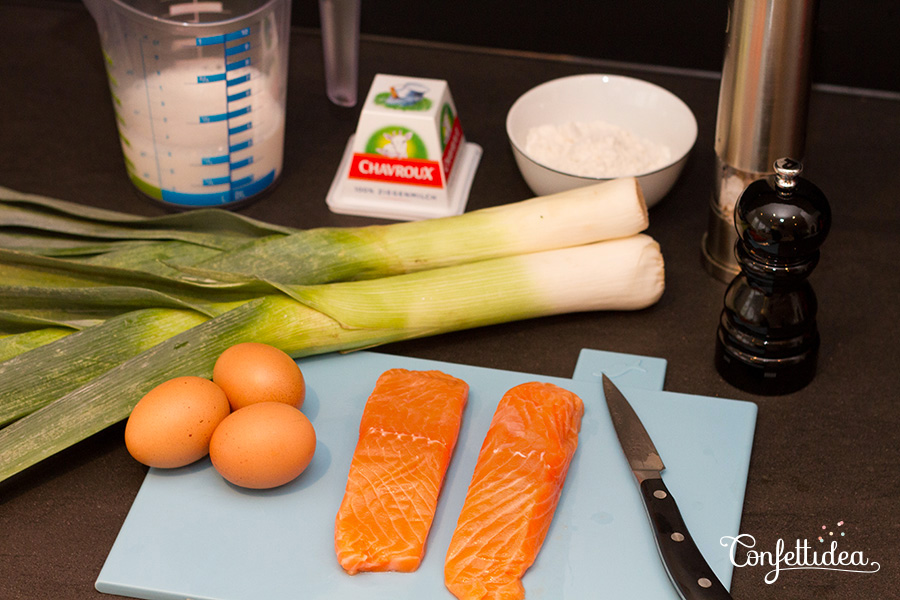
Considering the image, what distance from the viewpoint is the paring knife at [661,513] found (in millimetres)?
1039

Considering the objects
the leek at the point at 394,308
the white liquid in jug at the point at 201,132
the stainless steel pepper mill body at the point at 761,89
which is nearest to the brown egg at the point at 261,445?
the leek at the point at 394,308

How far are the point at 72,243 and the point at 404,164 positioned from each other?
1.80 feet

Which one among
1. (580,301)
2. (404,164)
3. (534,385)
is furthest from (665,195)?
(534,385)

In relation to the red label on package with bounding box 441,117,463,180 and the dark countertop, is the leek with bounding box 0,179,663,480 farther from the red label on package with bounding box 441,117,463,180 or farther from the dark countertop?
the red label on package with bounding box 441,117,463,180

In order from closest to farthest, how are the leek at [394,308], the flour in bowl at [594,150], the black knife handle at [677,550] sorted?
the black knife handle at [677,550], the leek at [394,308], the flour in bowl at [594,150]

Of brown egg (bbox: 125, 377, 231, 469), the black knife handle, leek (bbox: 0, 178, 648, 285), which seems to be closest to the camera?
the black knife handle

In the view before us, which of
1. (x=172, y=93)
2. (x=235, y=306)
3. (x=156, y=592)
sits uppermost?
(x=172, y=93)

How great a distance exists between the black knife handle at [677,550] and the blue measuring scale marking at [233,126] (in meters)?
0.87

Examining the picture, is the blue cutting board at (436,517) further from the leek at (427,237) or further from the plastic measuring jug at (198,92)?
the plastic measuring jug at (198,92)

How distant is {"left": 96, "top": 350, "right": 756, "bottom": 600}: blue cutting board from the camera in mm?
1074

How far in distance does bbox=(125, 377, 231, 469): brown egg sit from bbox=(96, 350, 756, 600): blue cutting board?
62mm

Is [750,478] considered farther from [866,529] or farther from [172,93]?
[172,93]

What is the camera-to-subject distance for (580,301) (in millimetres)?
1445

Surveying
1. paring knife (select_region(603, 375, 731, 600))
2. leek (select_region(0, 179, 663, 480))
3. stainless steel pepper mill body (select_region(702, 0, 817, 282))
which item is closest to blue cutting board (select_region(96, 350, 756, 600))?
paring knife (select_region(603, 375, 731, 600))
